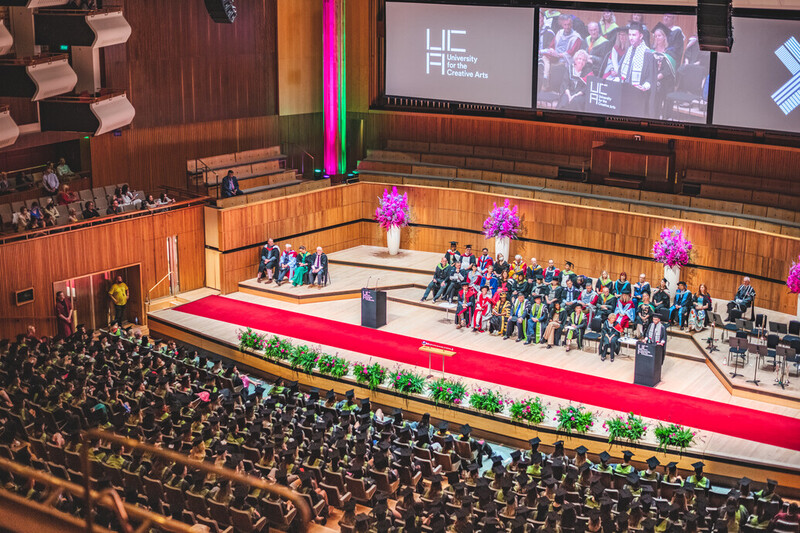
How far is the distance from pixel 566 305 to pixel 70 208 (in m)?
9.70

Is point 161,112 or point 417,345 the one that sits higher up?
point 161,112

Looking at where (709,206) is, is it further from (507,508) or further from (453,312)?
(507,508)

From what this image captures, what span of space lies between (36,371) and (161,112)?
27.4 ft

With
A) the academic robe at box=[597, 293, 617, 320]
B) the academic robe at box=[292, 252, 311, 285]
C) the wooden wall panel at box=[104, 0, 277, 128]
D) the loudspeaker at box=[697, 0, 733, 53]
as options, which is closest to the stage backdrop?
the academic robe at box=[292, 252, 311, 285]

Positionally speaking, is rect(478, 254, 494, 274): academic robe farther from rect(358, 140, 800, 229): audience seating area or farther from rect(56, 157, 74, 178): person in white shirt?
rect(56, 157, 74, 178): person in white shirt

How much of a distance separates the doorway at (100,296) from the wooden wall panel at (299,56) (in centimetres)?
682

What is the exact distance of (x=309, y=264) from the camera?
19688mm

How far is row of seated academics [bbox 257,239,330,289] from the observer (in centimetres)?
1962

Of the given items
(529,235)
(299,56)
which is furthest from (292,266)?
(299,56)

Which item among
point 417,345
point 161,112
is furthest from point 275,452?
point 161,112

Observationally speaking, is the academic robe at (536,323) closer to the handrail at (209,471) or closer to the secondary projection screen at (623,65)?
the secondary projection screen at (623,65)

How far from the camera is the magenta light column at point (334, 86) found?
22.9 meters

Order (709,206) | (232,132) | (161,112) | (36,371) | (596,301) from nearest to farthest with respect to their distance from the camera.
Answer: (36,371) < (596,301) < (709,206) < (161,112) < (232,132)

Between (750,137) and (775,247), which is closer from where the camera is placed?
(775,247)
